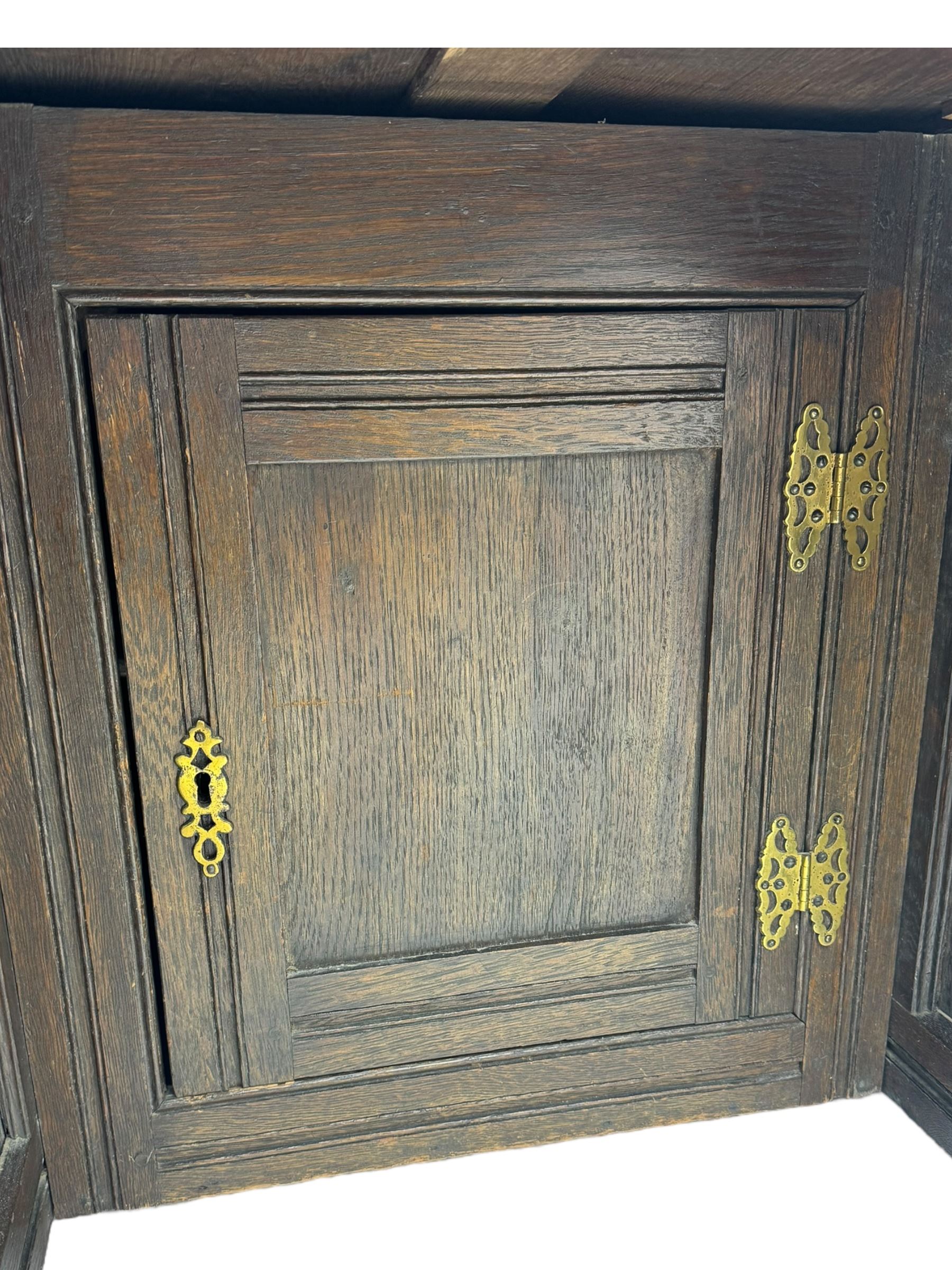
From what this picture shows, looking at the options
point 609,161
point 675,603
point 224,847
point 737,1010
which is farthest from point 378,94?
point 737,1010

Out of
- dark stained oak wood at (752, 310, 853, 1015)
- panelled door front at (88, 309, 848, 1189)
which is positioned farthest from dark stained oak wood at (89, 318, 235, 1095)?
dark stained oak wood at (752, 310, 853, 1015)

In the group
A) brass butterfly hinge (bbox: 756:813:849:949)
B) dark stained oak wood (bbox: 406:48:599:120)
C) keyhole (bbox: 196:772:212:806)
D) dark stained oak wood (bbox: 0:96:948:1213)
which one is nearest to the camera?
dark stained oak wood (bbox: 406:48:599:120)

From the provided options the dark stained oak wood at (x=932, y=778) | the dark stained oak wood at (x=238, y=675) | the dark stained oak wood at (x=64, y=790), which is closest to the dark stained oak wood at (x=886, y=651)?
the dark stained oak wood at (x=932, y=778)

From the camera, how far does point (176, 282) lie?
2.81ft

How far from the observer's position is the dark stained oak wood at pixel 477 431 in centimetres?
92

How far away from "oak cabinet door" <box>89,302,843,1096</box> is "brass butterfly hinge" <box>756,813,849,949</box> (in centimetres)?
2

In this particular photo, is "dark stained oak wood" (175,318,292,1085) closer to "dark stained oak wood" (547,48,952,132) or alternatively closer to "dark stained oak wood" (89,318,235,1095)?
"dark stained oak wood" (89,318,235,1095)

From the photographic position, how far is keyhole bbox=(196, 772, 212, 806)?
38.3 inches

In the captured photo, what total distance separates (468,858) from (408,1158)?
35 centimetres

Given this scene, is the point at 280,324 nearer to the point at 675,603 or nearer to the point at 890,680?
the point at 675,603

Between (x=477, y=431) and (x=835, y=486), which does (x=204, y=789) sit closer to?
(x=477, y=431)

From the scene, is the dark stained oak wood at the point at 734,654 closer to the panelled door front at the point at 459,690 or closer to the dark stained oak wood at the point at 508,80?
the panelled door front at the point at 459,690

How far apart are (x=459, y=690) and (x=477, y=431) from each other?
0.26 m

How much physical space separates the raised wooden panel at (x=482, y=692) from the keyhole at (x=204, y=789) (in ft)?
0.22
